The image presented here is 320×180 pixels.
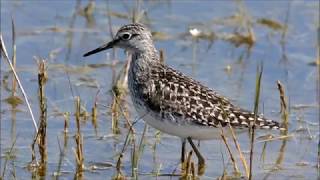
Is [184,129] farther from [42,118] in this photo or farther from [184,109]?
[42,118]

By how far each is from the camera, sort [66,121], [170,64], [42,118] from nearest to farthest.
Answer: [42,118], [66,121], [170,64]

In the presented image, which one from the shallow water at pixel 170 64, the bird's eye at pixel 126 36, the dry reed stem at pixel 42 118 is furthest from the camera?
the bird's eye at pixel 126 36

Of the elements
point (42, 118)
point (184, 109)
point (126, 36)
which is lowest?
point (42, 118)

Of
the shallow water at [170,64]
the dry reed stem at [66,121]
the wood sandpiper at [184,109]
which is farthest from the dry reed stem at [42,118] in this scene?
the wood sandpiper at [184,109]

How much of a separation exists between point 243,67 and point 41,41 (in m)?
2.73

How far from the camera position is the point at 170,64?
13688 millimetres

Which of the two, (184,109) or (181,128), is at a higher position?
(184,109)

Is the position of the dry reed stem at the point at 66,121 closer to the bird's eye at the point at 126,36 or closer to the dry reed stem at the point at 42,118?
the dry reed stem at the point at 42,118

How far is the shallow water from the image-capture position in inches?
424

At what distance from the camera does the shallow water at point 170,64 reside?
424 inches

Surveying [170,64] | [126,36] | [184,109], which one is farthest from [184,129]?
[170,64]

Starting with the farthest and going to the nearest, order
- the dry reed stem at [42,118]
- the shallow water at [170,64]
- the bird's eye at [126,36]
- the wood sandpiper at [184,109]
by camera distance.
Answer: the bird's eye at [126,36] < the shallow water at [170,64] < the wood sandpiper at [184,109] < the dry reed stem at [42,118]

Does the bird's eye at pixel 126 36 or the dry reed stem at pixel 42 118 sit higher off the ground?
the bird's eye at pixel 126 36

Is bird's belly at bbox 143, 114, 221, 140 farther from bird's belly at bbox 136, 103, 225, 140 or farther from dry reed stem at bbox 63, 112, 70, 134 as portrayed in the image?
dry reed stem at bbox 63, 112, 70, 134
